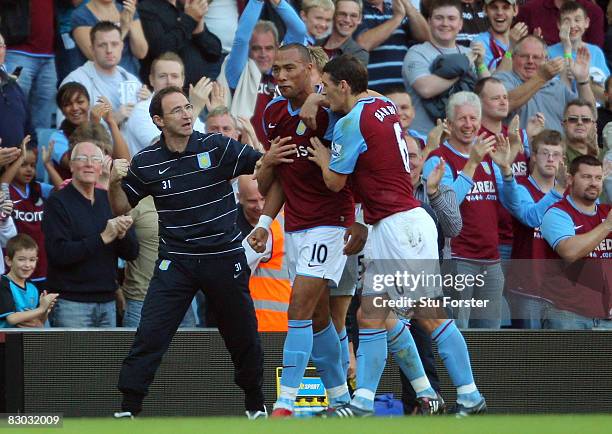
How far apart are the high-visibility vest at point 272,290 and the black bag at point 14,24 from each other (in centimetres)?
342

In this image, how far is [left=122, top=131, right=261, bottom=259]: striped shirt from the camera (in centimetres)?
916

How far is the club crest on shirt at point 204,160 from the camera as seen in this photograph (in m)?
9.20

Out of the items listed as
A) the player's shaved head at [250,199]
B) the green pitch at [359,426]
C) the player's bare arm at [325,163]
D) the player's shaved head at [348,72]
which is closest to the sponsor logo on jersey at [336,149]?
the player's bare arm at [325,163]

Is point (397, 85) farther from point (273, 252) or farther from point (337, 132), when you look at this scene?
point (337, 132)

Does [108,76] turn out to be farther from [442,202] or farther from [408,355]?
[408,355]

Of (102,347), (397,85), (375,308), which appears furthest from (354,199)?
(397,85)

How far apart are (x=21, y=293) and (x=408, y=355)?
357 centimetres

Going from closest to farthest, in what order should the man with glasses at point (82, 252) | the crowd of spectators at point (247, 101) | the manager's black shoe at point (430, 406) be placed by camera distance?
the manager's black shoe at point (430, 406)
the man with glasses at point (82, 252)
the crowd of spectators at point (247, 101)

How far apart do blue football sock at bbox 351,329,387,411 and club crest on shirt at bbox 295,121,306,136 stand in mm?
1558

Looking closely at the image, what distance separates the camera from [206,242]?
9.14m

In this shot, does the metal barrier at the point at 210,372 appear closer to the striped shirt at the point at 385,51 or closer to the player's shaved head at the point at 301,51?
the player's shaved head at the point at 301,51

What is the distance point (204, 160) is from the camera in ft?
30.2

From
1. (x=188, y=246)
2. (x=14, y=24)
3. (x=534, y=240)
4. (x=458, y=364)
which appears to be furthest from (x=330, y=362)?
(x=14, y=24)

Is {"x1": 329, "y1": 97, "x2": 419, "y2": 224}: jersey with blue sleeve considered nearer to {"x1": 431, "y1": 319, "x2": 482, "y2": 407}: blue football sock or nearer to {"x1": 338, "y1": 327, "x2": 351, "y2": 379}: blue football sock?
{"x1": 431, "y1": 319, "x2": 482, "y2": 407}: blue football sock
